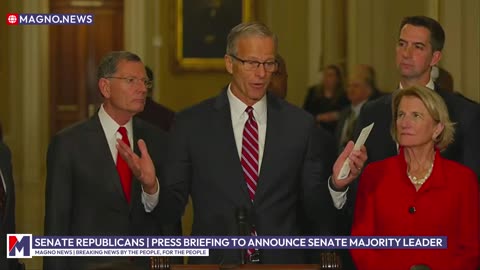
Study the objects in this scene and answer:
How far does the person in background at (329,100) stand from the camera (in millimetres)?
8086

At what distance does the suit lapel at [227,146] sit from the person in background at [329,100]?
429cm

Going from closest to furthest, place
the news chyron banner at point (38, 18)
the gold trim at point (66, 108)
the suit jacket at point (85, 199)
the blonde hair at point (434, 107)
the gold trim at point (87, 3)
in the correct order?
the blonde hair at point (434, 107), the suit jacket at point (85, 199), the news chyron banner at point (38, 18), the gold trim at point (87, 3), the gold trim at point (66, 108)

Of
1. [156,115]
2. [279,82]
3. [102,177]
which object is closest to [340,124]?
[156,115]

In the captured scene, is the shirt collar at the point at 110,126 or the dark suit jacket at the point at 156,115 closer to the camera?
the shirt collar at the point at 110,126

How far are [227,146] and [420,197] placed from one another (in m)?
0.67

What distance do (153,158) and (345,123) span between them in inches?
130

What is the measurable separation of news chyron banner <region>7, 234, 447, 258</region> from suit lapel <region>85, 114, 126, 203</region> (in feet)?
0.60

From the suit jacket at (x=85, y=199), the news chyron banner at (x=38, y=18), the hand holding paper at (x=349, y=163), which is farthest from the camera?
the news chyron banner at (x=38, y=18)

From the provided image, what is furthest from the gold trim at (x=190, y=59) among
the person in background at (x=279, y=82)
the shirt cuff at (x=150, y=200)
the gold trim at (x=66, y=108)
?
the shirt cuff at (x=150, y=200)

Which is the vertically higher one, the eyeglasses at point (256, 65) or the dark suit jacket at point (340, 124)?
the eyeglasses at point (256, 65)

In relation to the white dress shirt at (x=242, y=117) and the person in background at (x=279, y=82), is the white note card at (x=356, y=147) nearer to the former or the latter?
the white dress shirt at (x=242, y=117)

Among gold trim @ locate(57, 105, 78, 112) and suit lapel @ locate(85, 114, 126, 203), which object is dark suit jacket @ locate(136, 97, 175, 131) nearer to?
suit lapel @ locate(85, 114, 126, 203)

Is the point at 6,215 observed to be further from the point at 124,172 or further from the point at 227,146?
the point at 227,146

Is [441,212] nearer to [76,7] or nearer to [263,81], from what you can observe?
[263,81]
